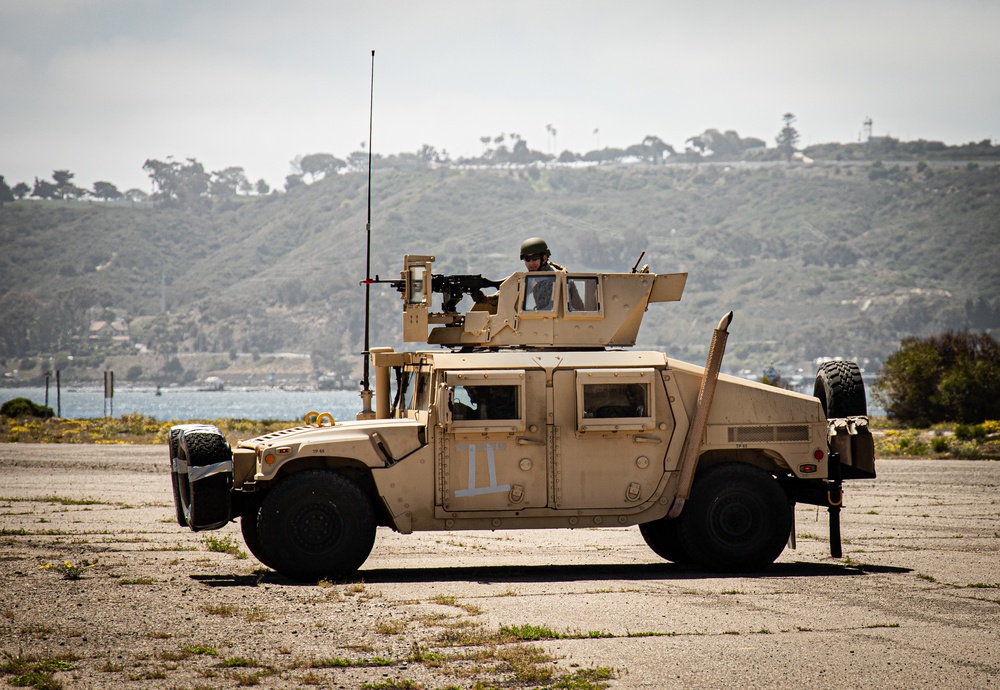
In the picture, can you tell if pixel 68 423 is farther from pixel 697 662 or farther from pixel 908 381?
pixel 697 662

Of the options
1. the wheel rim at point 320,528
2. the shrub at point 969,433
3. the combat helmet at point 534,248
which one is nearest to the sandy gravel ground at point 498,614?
the wheel rim at point 320,528

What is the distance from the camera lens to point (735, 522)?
1299cm

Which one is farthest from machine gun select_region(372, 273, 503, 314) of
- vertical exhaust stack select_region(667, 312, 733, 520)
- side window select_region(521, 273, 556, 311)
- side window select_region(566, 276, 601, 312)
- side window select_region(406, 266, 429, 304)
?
vertical exhaust stack select_region(667, 312, 733, 520)

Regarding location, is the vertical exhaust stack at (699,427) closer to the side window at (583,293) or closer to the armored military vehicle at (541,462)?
the armored military vehicle at (541,462)

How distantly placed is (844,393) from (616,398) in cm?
280

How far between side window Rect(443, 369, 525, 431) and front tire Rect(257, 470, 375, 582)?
1356mm

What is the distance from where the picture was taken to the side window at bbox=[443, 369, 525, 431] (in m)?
12.7

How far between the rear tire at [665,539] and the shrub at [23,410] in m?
50.2

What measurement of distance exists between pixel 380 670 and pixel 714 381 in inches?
230

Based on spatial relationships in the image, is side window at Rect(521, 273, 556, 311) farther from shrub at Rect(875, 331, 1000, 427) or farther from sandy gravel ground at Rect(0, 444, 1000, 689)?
shrub at Rect(875, 331, 1000, 427)

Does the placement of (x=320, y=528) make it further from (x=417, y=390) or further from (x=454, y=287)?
(x=454, y=287)

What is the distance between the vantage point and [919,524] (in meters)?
18.1

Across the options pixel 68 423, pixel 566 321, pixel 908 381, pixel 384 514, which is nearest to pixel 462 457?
pixel 384 514

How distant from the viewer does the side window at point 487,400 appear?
12.7 metres
